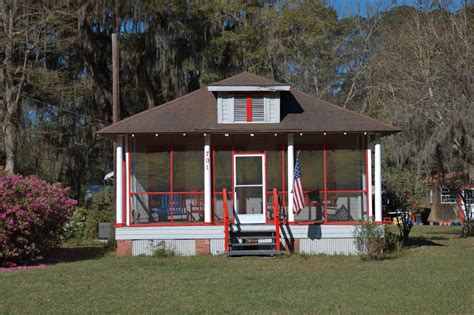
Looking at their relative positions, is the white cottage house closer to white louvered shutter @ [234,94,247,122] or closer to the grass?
white louvered shutter @ [234,94,247,122]

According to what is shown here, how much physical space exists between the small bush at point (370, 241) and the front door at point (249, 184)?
2.89 meters

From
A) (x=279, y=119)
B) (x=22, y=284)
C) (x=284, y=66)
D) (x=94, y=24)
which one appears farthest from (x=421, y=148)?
(x=22, y=284)

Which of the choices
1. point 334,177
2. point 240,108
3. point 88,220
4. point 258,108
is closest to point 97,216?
point 88,220

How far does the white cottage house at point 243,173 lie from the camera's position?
743 inches

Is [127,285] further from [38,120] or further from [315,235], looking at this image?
[38,120]

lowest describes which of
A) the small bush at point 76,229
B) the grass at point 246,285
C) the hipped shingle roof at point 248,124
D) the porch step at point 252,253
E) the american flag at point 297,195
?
the grass at point 246,285

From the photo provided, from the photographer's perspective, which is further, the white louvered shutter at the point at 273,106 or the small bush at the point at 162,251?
the white louvered shutter at the point at 273,106

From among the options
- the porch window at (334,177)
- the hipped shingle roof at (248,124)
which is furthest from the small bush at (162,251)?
the porch window at (334,177)

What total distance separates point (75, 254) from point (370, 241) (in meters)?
8.05

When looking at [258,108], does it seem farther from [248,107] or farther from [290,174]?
[290,174]

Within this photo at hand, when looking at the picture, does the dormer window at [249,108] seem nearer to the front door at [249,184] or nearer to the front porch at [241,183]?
the front porch at [241,183]

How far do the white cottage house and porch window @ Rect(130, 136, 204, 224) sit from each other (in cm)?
3

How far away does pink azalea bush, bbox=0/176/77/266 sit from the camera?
1669 cm

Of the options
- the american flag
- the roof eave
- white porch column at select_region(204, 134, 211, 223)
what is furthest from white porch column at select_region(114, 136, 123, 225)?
the american flag
